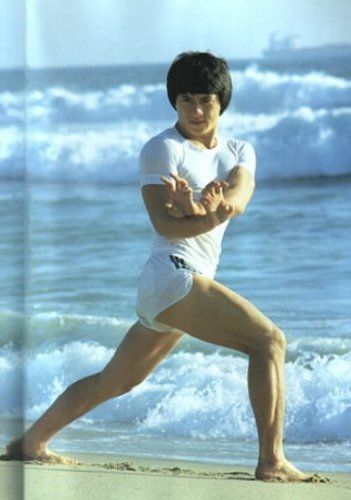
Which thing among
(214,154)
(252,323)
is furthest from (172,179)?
(252,323)

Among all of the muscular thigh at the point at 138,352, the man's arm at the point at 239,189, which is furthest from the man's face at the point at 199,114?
the muscular thigh at the point at 138,352

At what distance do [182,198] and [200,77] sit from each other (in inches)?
16.3

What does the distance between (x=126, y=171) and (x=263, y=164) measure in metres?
0.46

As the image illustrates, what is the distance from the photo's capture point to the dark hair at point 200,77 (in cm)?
482

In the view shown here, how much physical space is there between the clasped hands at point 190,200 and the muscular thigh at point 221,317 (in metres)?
0.21

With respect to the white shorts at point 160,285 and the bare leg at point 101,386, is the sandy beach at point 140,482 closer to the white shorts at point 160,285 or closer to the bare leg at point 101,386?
the bare leg at point 101,386

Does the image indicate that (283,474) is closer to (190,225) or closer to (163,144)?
(190,225)

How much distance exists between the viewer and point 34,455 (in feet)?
16.5

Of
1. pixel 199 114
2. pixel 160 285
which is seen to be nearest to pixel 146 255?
pixel 160 285

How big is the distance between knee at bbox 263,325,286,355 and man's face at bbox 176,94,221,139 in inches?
26.5

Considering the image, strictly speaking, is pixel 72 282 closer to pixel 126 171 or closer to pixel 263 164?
pixel 126 171

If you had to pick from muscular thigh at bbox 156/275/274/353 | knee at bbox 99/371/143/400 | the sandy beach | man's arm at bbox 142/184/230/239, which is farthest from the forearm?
the sandy beach

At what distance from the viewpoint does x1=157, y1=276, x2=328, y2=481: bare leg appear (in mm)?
4742

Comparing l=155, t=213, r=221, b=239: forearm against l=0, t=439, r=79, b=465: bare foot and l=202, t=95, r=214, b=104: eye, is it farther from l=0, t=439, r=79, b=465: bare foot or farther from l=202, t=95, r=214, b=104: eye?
l=0, t=439, r=79, b=465: bare foot
